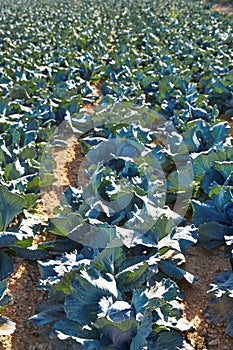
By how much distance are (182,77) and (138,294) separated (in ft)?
17.0

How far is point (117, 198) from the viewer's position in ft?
12.8

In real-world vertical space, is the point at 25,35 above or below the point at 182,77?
below

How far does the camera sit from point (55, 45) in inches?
450

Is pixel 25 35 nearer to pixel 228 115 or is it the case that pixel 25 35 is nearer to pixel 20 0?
pixel 228 115

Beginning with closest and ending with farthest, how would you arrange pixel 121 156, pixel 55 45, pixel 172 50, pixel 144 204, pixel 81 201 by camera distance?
pixel 144 204
pixel 81 201
pixel 121 156
pixel 172 50
pixel 55 45

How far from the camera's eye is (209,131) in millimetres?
5164

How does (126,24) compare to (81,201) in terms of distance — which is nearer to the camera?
(81,201)

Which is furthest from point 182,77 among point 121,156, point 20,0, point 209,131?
point 20,0

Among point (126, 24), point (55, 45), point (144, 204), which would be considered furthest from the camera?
point (126, 24)

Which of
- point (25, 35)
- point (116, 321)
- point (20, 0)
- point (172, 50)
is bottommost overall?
point (20, 0)

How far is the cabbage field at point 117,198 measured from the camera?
2877 millimetres

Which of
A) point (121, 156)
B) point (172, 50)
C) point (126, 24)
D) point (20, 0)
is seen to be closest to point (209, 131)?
point (121, 156)

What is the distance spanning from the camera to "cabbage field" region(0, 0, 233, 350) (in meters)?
2.88

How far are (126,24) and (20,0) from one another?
1882cm
